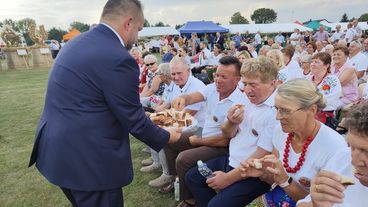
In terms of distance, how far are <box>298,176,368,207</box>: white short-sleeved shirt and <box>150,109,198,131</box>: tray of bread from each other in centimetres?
152

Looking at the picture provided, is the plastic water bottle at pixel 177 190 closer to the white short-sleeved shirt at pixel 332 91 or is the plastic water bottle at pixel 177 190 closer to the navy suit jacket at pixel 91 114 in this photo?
the navy suit jacket at pixel 91 114

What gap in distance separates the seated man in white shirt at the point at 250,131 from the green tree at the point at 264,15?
351 ft

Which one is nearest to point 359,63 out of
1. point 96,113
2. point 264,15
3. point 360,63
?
point 360,63

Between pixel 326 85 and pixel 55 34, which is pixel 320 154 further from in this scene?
pixel 55 34

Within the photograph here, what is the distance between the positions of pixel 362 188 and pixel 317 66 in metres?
3.52

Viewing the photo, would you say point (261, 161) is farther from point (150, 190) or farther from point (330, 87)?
point (330, 87)

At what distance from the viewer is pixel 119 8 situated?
2.08 meters

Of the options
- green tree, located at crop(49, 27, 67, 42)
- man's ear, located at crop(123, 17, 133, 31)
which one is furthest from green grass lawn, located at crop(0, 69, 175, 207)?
green tree, located at crop(49, 27, 67, 42)

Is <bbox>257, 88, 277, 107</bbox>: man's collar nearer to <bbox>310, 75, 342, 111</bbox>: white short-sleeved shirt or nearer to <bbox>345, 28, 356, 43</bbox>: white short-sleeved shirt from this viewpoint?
<bbox>310, 75, 342, 111</bbox>: white short-sleeved shirt

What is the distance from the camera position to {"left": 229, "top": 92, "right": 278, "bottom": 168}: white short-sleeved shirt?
243 centimetres

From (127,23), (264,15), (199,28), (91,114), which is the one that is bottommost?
(264,15)

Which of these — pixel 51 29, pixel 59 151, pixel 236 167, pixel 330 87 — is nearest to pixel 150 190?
pixel 236 167

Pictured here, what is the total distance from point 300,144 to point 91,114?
4.75 feet

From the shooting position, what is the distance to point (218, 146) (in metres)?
3.13
